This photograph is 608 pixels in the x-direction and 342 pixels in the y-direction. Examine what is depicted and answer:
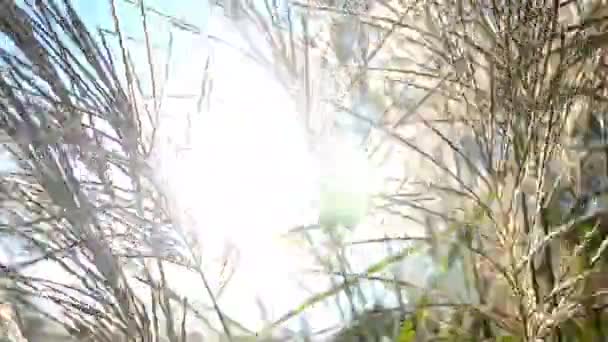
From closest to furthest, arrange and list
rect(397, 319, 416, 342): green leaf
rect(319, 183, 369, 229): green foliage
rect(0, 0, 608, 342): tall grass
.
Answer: rect(0, 0, 608, 342): tall grass, rect(319, 183, 369, 229): green foliage, rect(397, 319, 416, 342): green leaf

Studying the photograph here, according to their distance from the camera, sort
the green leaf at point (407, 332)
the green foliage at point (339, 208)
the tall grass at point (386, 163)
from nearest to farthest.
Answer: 1. the tall grass at point (386, 163)
2. the green foliage at point (339, 208)
3. the green leaf at point (407, 332)

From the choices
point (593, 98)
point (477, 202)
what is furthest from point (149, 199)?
point (593, 98)

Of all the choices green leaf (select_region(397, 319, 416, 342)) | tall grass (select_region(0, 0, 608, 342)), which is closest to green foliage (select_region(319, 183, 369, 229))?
tall grass (select_region(0, 0, 608, 342))

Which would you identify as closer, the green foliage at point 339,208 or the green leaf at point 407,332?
the green foliage at point 339,208

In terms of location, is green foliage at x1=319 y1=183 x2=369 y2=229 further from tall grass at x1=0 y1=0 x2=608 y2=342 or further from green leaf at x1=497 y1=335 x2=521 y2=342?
green leaf at x1=497 y1=335 x2=521 y2=342

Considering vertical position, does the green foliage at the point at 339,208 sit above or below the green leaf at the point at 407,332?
above

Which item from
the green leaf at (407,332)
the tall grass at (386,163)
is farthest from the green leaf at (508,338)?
the green leaf at (407,332)

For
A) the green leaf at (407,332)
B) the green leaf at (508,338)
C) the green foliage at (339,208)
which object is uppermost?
the green foliage at (339,208)

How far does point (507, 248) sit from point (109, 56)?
16.8 inches

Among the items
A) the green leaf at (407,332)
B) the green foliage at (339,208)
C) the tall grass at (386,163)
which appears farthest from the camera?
the green leaf at (407,332)

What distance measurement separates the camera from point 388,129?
3.39ft

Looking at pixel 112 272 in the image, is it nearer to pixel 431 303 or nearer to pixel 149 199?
pixel 149 199

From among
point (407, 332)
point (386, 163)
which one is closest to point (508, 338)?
point (407, 332)

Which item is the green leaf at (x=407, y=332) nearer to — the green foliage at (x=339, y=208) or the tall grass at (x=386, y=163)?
the tall grass at (x=386, y=163)
